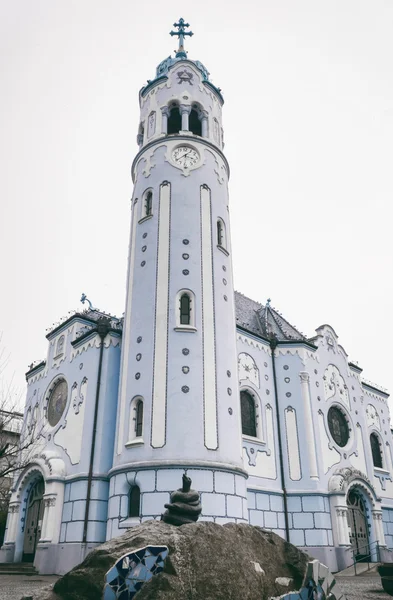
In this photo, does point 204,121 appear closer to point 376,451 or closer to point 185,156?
point 185,156

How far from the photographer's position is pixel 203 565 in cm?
715

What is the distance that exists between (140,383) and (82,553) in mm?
6777

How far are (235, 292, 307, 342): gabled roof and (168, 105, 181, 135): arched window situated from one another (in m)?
10.7

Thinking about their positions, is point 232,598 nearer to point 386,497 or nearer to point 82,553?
point 82,553

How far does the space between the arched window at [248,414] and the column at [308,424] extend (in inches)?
108

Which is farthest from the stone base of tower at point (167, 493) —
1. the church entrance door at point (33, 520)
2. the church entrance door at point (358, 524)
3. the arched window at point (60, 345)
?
the arched window at point (60, 345)

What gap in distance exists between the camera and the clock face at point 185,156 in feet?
84.2

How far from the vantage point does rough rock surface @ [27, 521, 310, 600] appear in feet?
22.2

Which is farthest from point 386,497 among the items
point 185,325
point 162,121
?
point 162,121

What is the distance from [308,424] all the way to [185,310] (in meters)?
9.29

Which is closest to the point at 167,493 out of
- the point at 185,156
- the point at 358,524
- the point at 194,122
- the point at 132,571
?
the point at 132,571

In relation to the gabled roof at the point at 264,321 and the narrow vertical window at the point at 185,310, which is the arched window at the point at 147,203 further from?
the gabled roof at the point at 264,321

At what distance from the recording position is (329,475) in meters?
25.5

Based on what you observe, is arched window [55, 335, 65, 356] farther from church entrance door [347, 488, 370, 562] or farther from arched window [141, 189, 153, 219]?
church entrance door [347, 488, 370, 562]
